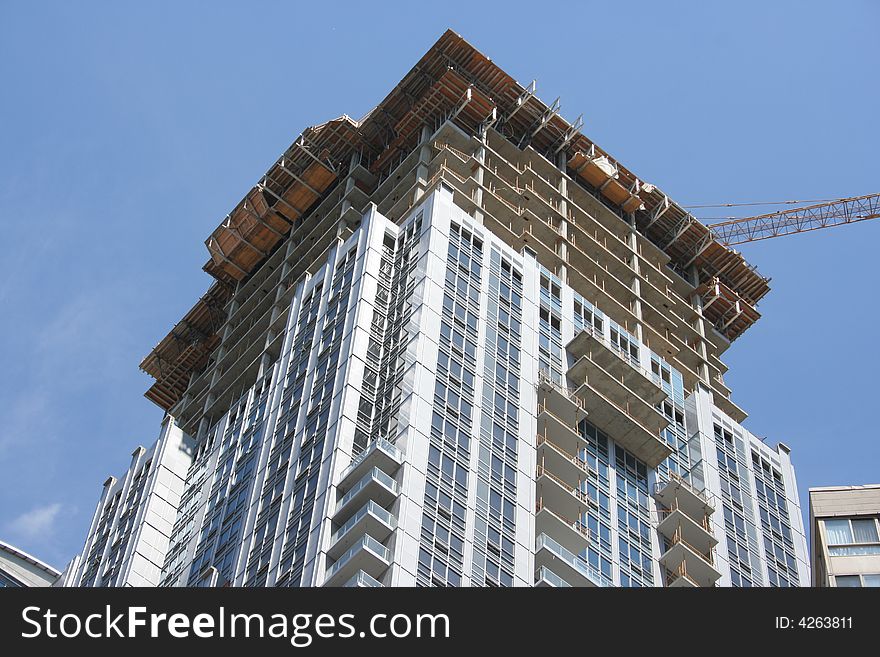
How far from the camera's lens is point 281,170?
140 meters

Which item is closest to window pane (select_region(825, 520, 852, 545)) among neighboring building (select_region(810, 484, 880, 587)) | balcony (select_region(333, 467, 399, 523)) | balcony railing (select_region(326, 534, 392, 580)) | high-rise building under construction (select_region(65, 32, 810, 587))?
neighboring building (select_region(810, 484, 880, 587))

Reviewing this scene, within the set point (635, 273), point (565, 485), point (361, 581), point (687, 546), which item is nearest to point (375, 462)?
point (361, 581)

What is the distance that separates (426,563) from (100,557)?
41.4 m

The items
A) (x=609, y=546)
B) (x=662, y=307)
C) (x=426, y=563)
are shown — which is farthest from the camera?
(x=662, y=307)

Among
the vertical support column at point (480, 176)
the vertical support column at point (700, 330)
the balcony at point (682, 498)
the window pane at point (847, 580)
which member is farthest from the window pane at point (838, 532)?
the vertical support column at point (700, 330)

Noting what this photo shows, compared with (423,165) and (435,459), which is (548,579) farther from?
(423,165)

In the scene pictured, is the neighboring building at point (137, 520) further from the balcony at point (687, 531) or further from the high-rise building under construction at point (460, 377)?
the balcony at point (687, 531)

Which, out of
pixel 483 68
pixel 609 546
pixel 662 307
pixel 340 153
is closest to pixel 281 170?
pixel 340 153

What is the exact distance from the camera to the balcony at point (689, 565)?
339 feet

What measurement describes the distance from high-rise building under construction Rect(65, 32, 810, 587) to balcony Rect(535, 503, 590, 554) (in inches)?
7.8

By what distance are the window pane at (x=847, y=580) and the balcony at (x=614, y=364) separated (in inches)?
1799

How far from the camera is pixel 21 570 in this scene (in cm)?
15700
